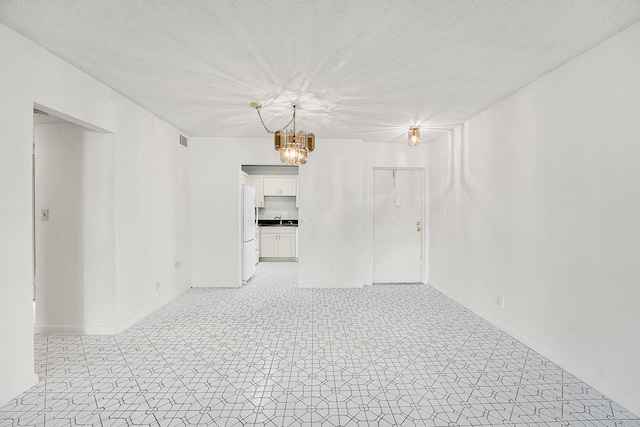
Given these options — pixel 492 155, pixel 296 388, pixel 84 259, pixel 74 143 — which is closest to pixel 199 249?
pixel 84 259

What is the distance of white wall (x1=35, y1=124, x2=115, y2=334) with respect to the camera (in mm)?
3086

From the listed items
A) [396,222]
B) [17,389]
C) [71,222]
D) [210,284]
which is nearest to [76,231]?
[71,222]

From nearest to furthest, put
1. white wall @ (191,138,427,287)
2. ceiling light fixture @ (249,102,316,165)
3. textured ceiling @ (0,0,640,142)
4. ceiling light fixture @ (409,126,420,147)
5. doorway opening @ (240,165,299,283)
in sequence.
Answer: textured ceiling @ (0,0,640,142)
ceiling light fixture @ (249,102,316,165)
ceiling light fixture @ (409,126,420,147)
white wall @ (191,138,427,287)
doorway opening @ (240,165,299,283)

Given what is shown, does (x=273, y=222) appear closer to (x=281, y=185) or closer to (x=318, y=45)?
(x=281, y=185)

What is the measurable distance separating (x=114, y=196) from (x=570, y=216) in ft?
13.4

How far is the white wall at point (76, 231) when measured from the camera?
309 centimetres

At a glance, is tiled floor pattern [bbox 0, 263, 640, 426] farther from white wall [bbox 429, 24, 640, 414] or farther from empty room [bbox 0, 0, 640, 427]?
white wall [bbox 429, 24, 640, 414]

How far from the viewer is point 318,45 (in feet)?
7.21

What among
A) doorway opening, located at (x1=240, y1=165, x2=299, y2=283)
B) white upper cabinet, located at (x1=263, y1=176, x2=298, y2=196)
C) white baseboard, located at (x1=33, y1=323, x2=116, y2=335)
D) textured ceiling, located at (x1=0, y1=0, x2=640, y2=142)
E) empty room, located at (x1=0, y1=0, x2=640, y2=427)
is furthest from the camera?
white upper cabinet, located at (x1=263, y1=176, x2=298, y2=196)

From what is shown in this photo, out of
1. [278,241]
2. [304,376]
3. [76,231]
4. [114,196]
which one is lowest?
[304,376]

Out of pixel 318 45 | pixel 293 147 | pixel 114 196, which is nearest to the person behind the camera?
pixel 318 45

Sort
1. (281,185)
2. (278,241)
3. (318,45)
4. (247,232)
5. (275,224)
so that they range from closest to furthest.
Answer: (318,45)
(247,232)
(278,241)
(281,185)
(275,224)

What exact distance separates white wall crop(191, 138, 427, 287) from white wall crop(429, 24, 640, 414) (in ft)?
5.97

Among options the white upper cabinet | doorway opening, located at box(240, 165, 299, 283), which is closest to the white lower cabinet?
doorway opening, located at box(240, 165, 299, 283)
